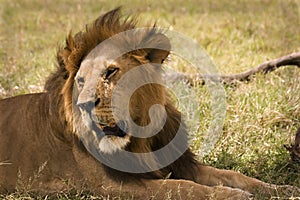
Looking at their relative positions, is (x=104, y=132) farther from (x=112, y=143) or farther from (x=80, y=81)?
(x=80, y=81)

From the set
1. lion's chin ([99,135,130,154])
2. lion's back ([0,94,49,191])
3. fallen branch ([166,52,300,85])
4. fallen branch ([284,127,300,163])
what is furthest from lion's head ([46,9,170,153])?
fallen branch ([166,52,300,85])

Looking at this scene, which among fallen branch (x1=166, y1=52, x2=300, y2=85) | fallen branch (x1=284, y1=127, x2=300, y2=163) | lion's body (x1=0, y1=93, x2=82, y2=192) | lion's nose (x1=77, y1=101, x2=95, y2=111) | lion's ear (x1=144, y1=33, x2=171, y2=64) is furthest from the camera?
fallen branch (x1=166, y1=52, x2=300, y2=85)

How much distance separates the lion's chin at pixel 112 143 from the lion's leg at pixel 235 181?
537 millimetres

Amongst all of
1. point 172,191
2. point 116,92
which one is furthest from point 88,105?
point 172,191

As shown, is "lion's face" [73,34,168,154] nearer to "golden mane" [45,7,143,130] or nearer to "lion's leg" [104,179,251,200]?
"golden mane" [45,7,143,130]

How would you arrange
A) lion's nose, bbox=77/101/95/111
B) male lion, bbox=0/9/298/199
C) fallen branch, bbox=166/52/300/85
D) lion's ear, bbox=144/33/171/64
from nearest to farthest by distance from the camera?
lion's nose, bbox=77/101/95/111
male lion, bbox=0/9/298/199
lion's ear, bbox=144/33/171/64
fallen branch, bbox=166/52/300/85

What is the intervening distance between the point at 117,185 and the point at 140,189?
0.36 feet

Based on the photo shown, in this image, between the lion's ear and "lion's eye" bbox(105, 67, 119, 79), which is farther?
the lion's ear

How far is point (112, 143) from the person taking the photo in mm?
2725

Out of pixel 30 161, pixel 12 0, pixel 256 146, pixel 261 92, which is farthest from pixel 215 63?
pixel 12 0

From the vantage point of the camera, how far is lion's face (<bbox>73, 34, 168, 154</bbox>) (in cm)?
261

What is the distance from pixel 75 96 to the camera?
9.09 ft

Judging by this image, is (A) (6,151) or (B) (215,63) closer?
(A) (6,151)

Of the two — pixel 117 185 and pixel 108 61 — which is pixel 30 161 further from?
pixel 108 61
